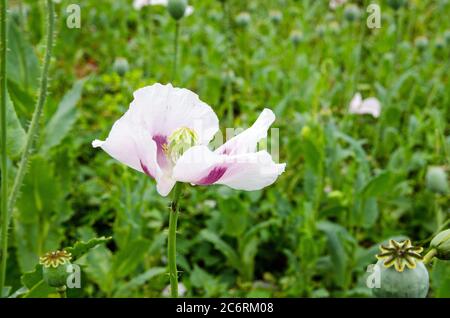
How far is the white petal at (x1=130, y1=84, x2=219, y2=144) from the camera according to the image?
0.76 meters

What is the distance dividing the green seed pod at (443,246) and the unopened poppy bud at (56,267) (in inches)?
19.1

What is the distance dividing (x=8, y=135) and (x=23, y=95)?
0.50 meters

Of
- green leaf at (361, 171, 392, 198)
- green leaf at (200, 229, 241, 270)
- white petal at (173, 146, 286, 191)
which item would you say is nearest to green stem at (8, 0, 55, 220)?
white petal at (173, 146, 286, 191)

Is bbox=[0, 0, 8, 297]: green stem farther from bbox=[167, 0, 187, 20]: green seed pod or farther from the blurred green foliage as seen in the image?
bbox=[167, 0, 187, 20]: green seed pod

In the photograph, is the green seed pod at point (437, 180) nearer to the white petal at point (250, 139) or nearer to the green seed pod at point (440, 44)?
the white petal at point (250, 139)

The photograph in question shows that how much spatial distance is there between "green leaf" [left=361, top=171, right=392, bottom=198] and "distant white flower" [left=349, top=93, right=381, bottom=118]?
59cm

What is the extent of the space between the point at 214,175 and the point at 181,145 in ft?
0.20

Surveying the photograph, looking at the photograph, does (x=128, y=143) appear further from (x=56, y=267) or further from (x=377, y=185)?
(x=377, y=185)

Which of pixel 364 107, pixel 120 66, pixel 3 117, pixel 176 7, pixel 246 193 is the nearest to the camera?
pixel 3 117

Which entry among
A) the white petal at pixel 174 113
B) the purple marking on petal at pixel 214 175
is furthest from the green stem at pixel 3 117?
the purple marking on petal at pixel 214 175

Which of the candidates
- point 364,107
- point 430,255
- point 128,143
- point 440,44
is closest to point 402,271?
point 430,255

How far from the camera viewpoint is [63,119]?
1.64m

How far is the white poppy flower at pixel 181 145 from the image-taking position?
0.69 m
